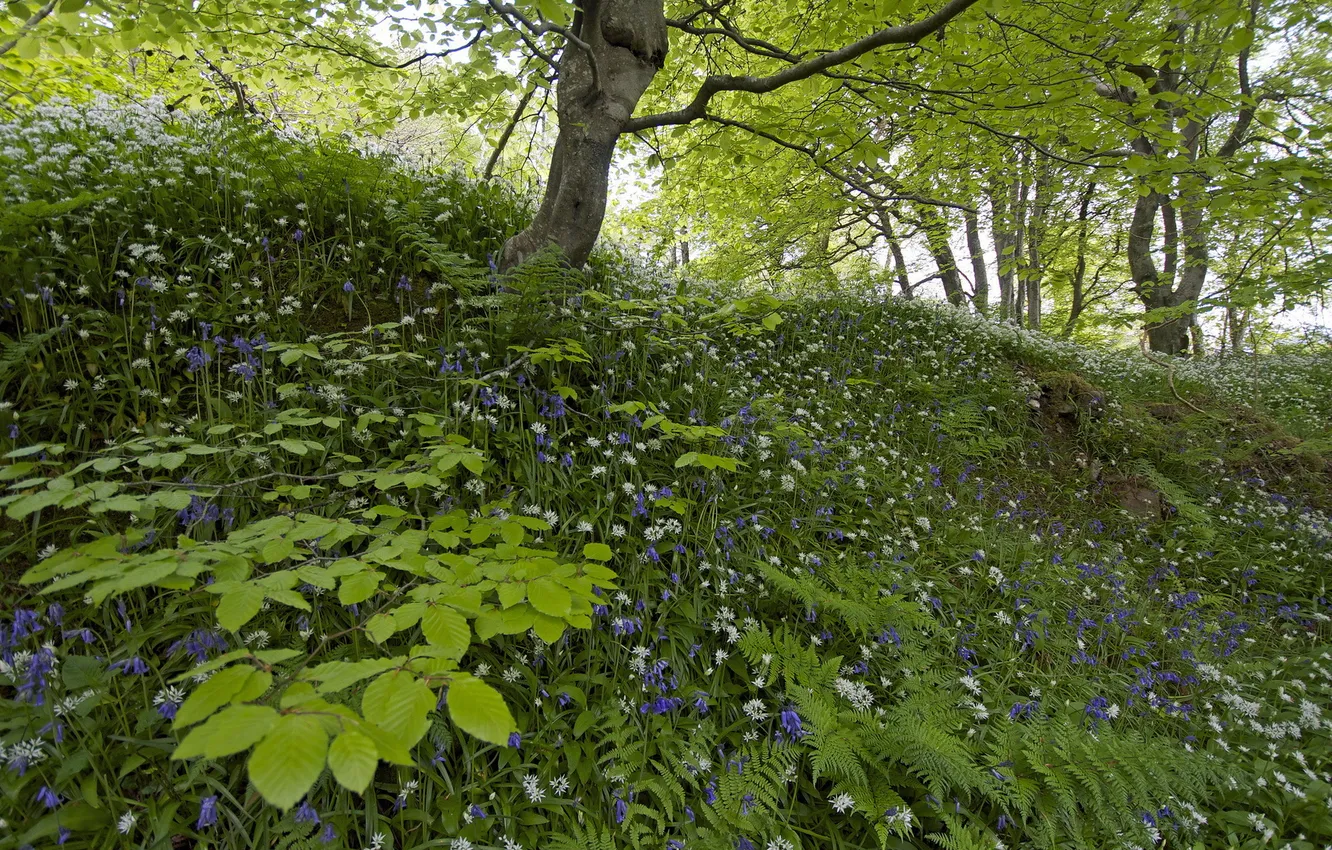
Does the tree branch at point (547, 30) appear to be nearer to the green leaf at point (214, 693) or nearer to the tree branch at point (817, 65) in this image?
the tree branch at point (817, 65)

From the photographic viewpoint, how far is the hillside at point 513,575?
1.71 meters

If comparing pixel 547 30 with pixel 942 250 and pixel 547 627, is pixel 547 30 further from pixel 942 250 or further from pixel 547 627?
pixel 942 250

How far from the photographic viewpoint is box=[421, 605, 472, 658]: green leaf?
1.35 metres

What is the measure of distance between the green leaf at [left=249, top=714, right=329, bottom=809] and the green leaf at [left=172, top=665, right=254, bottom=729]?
152 millimetres

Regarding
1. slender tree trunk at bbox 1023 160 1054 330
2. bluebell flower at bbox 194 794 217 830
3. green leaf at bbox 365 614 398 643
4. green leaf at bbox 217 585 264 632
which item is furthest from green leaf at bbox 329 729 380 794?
slender tree trunk at bbox 1023 160 1054 330

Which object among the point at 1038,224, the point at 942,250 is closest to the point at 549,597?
the point at 1038,224

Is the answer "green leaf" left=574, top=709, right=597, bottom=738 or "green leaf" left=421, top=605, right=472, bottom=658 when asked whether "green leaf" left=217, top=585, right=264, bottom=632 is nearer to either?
"green leaf" left=421, top=605, right=472, bottom=658

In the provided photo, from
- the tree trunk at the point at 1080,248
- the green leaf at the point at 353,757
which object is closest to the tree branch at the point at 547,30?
the green leaf at the point at 353,757

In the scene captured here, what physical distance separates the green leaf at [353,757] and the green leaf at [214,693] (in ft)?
Result: 0.89

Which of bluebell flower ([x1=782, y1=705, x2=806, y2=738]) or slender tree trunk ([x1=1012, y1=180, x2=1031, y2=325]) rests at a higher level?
slender tree trunk ([x1=1012, y1=180, x2=1031, y2=325])

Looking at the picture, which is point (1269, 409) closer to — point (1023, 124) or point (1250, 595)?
point (1250, 595)

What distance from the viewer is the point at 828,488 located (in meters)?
4.09

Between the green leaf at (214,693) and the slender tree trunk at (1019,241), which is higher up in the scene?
the slender tree trunk at (1019,241)

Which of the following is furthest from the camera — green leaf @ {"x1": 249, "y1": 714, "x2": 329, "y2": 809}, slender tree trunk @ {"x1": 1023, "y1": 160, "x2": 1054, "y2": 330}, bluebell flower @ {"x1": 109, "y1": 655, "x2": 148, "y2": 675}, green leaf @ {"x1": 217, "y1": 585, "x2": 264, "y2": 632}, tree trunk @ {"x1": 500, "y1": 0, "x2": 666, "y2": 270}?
slender tree trunk @ {"x1": 1023, "y1": 160, "x2": 1054, "y2": 330}
